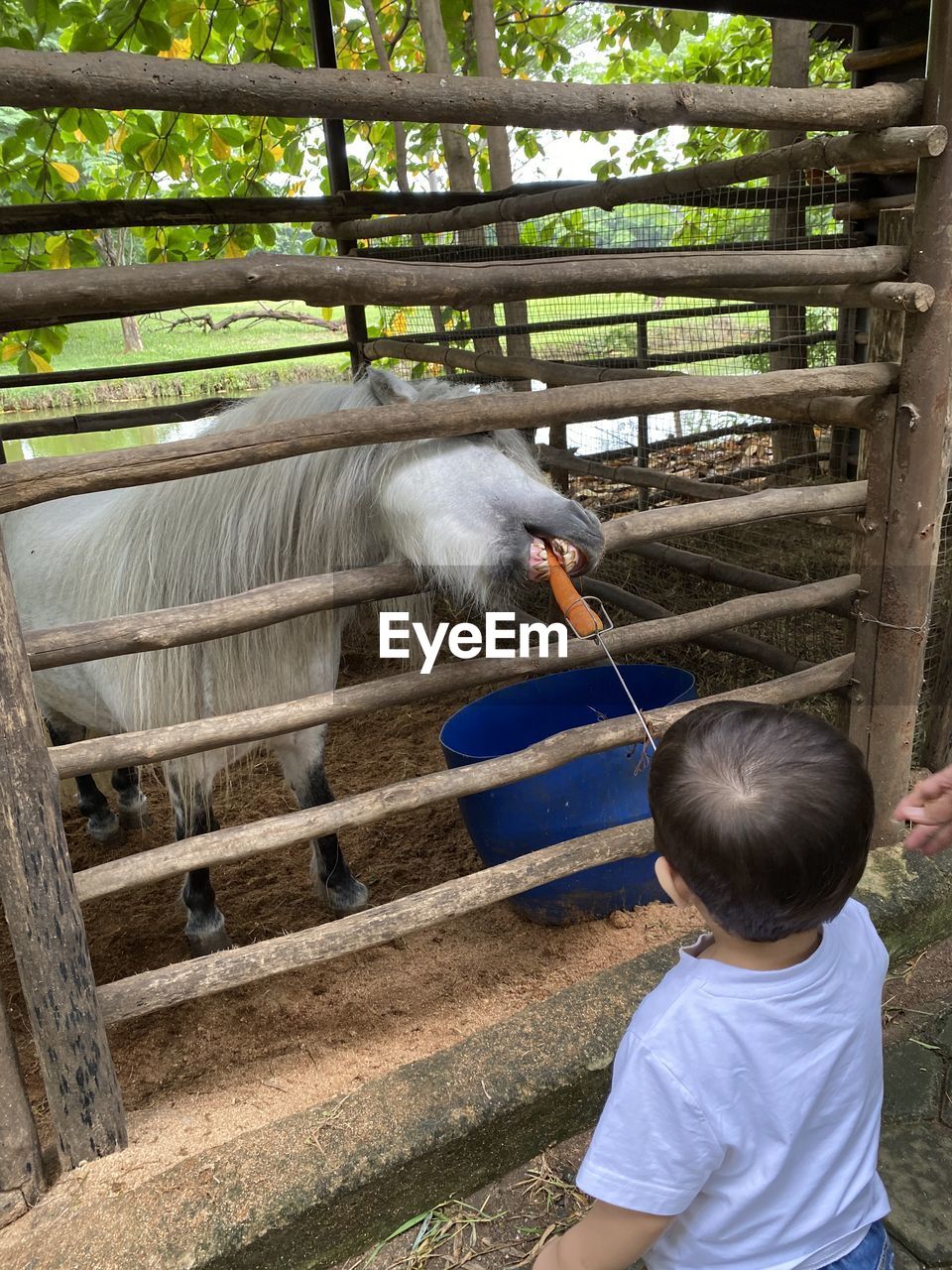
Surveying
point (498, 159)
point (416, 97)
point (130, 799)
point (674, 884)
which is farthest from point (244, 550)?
point (498, 159)

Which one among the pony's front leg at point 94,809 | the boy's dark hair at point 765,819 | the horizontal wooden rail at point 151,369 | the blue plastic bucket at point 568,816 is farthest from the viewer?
the horizontal wooden rail at point 151,369

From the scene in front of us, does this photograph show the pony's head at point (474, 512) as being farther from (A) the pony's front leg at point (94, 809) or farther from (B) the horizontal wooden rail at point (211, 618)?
(A) the pony's front leg at point (94, 809)

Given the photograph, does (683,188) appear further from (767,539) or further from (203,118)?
(203,118)

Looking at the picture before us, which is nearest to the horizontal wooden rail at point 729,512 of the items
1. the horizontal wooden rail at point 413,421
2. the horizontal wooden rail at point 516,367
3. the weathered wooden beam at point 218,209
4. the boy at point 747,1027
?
the horizontal wooden rail at point 413,421

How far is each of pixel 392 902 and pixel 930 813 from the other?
122 centimetres

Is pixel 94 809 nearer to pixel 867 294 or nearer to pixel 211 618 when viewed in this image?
pixel 211 618

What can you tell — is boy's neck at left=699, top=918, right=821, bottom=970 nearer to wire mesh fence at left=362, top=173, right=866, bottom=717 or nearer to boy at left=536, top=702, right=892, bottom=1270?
boy at left=536, top=702, right=892, bottom=1270

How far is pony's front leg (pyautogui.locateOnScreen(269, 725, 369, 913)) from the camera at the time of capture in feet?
8.66

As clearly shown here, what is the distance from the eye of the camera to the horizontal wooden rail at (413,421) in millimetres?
1526

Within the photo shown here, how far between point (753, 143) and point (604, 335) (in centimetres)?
217

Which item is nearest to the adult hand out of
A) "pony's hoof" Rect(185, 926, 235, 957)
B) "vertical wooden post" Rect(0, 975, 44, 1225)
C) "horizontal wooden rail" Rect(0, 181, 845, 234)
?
"vertical wooden post" Rect(0, 975, 44, 1225)

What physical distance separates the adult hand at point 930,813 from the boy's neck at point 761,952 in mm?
330

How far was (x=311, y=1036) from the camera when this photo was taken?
219 cm

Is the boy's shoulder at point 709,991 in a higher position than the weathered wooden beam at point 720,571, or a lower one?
higher
